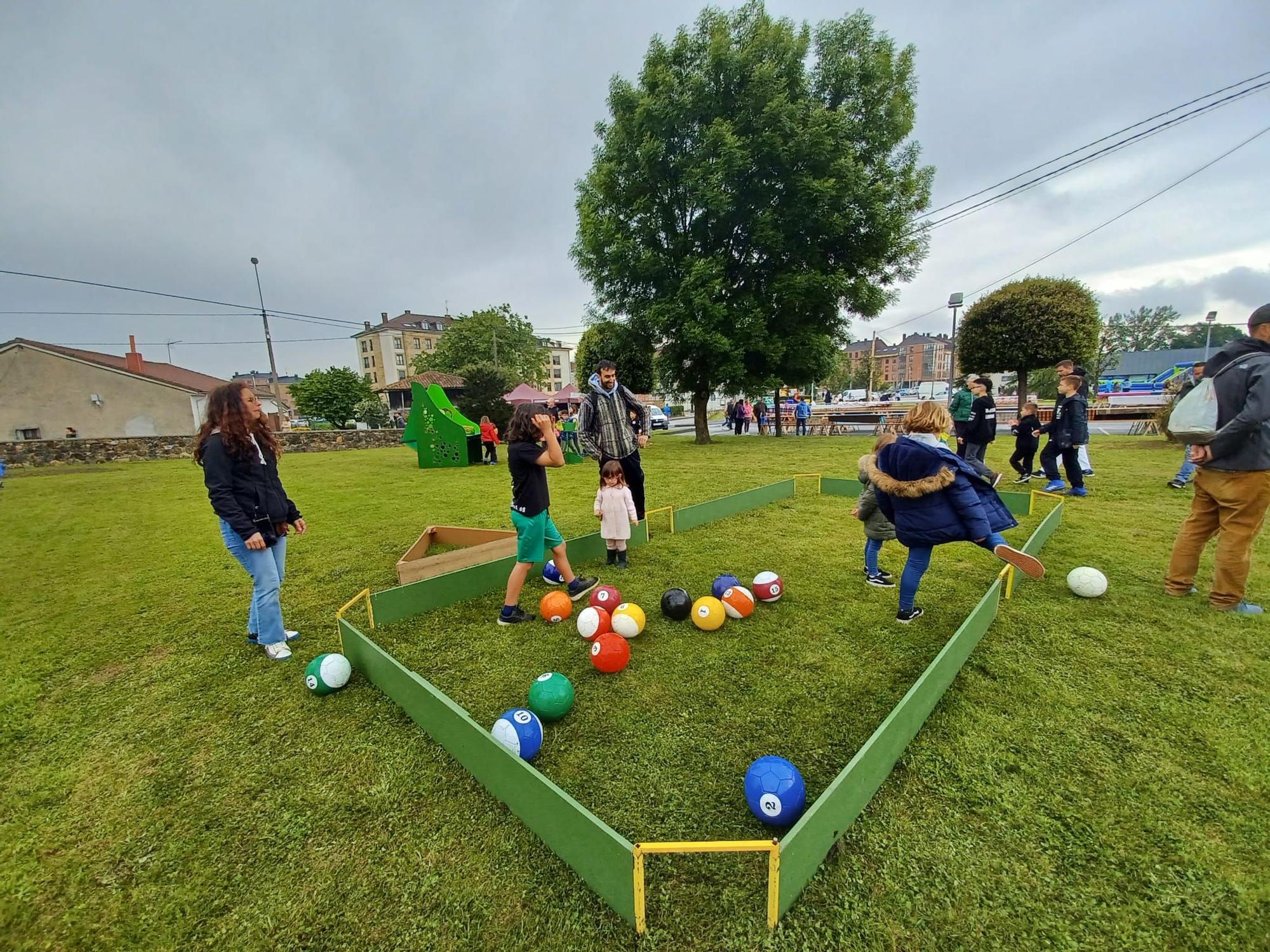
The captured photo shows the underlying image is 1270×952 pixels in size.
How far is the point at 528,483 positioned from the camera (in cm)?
405

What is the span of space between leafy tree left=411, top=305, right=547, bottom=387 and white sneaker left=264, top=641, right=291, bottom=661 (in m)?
47.3

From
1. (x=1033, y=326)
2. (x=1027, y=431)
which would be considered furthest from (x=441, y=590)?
(x=1033, y=326)

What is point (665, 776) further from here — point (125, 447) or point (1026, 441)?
point (125, 447)

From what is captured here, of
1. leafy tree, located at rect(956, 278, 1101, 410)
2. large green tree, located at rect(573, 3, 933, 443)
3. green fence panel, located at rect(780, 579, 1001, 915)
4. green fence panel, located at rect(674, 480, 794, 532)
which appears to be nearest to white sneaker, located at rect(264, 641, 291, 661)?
green fence panel, located at rect(780, 579, 1001, 915)

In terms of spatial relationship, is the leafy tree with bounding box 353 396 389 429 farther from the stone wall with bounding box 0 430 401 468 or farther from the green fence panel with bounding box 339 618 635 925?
the green fence panel with bounding box 339 618 635 925

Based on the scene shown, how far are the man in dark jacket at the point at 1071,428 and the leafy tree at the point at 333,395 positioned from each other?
41423 millimetres

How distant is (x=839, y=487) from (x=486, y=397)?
2097 centimetres

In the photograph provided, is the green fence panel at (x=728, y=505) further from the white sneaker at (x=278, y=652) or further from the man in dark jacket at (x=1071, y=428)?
the white sneaker at (x=278, y=652)

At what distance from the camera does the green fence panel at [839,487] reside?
8562 mm

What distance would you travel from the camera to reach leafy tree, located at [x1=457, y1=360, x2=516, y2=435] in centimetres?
2522

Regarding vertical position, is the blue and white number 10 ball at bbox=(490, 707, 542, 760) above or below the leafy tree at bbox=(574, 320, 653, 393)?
below

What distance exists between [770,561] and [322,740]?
13.8ft

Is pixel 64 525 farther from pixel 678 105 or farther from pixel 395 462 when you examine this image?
pixel 678 105

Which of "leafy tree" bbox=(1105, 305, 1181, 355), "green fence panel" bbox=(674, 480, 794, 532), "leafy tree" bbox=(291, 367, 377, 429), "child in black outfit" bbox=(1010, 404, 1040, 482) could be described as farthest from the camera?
"leafy tree" bbox=(1105, 305, 1181, 355)
